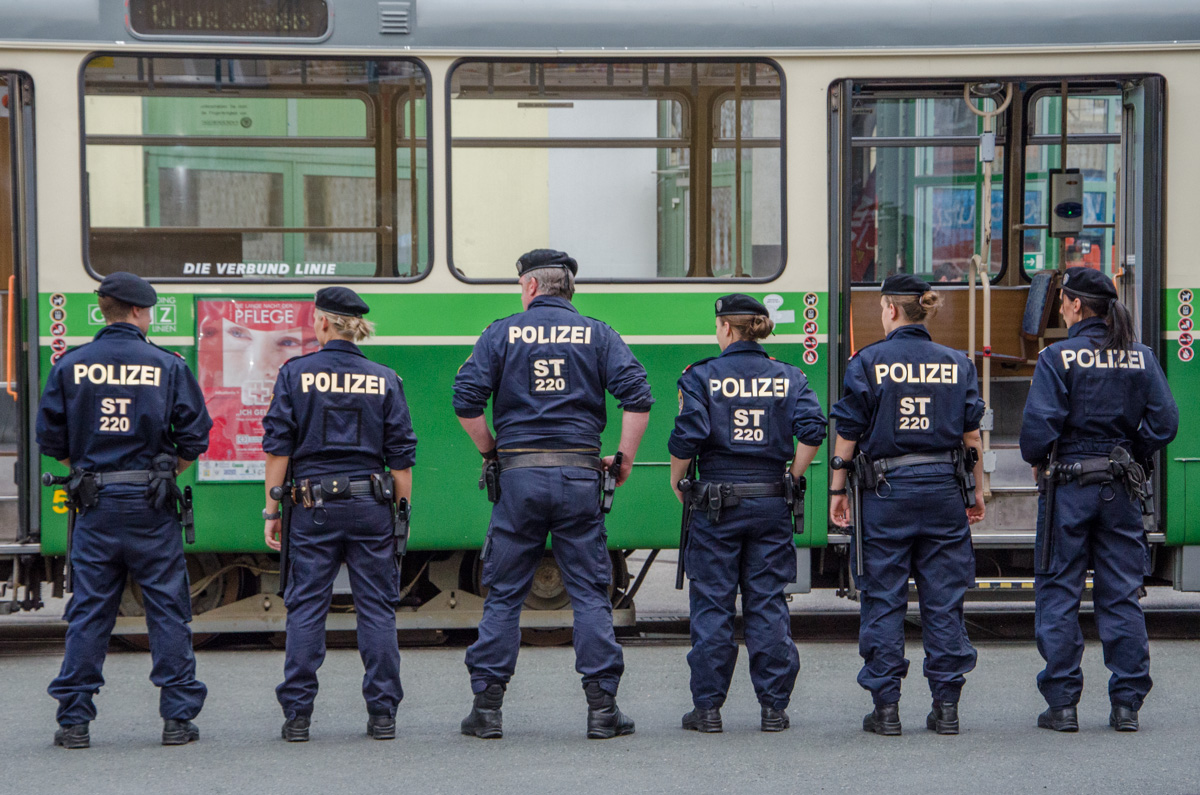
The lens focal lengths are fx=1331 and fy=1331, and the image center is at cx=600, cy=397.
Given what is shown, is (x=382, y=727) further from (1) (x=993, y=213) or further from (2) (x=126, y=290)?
(1) (x=993, y=213)

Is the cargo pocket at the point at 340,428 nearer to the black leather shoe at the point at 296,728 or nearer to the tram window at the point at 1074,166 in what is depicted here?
the black leather shoe at the point at 296,728

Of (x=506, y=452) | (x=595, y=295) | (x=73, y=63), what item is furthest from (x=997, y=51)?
(x=73, y=63)

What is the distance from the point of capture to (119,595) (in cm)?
507

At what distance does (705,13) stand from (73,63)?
303 centimetres

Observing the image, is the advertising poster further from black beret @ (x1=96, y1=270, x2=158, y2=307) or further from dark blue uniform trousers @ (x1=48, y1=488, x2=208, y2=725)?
dark blue uniform trousers @ (x1=48, y1=488, x2=208, y2=725)

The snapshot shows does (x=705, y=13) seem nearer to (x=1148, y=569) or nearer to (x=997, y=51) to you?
(x=997, y=51)

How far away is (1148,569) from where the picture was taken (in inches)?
211

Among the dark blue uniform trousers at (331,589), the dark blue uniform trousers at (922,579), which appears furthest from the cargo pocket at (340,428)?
the dark blue uniform trousers at (922,579)

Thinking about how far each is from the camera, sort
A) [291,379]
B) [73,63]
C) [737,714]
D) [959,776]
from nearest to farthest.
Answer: [959,776] < [291,379] < [737,714] < [73,63]

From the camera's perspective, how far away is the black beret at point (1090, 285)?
5301mm

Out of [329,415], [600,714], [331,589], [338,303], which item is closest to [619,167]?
[338,303]

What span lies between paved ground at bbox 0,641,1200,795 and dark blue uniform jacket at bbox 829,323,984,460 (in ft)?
3.88

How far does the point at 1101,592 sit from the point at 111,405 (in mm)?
3919

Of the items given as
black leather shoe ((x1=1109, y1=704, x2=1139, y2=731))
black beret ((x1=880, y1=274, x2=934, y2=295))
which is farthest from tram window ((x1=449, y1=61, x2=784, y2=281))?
black leather shoe ((x1=1109, y1=704, x2=1139, y2=731))
